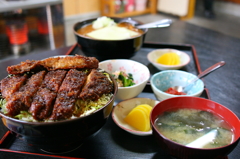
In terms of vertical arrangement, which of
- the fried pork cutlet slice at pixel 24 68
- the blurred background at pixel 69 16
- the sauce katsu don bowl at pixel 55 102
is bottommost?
the blurred background at pixel 69 16

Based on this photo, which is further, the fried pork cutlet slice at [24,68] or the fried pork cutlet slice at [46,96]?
the fried pork cutlet slice at [24,68]

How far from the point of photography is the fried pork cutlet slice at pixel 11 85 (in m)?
0.94

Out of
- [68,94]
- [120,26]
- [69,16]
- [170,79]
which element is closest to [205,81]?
[170,79]

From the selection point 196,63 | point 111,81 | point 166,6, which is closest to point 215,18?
point 166,6

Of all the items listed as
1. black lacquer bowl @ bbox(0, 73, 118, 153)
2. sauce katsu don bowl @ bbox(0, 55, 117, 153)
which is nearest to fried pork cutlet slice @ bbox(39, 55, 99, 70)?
sauce katsu don bowl @ bbox(0, 55, 117, 153)

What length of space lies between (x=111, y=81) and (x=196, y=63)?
959 mm

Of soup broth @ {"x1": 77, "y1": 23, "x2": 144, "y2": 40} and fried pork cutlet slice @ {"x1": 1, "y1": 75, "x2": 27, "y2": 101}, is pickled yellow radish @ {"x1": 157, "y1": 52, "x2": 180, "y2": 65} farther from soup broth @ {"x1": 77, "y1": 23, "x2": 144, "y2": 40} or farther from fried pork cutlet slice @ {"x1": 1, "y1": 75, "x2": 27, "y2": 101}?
fried pork cutlet slice @ {"x1": 1, "y1": 75, "x2": 27, "y2": 101}

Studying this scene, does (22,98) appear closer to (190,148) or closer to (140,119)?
(140,119)

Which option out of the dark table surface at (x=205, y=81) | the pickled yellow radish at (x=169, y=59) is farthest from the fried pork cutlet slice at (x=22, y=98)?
the pickled yellow radish at (x=169, y=59)

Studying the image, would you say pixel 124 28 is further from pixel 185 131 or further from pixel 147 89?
pixel 185 131

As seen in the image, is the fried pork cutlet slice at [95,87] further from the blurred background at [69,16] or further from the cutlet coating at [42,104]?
the blurred background at [69,16]

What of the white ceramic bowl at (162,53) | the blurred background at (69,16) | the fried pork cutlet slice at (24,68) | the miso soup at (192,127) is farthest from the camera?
the blurred background at (69,16)

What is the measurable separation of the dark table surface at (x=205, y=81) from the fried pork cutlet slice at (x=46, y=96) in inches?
8.7

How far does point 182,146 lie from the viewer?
833 mm
